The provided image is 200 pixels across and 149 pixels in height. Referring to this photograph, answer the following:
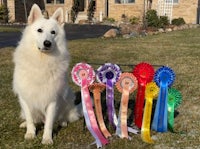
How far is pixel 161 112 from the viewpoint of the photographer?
4.21 meters

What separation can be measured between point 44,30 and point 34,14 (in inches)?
11.0

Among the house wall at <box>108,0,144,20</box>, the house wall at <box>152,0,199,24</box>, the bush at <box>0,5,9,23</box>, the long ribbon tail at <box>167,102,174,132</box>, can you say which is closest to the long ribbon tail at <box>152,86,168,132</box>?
the long ribbon tail at <box>167,102,174,132</box>

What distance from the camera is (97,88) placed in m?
4.32

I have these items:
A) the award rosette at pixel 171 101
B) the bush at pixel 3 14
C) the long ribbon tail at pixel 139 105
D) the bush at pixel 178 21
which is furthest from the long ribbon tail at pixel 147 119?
the bush at pixel 3 14

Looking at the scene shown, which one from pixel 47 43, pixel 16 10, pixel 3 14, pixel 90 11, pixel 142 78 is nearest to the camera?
pixel 47 43

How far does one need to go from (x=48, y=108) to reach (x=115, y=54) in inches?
257

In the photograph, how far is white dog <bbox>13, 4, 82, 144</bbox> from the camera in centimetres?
387

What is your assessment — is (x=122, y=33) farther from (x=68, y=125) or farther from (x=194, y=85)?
(x=68, y=125)

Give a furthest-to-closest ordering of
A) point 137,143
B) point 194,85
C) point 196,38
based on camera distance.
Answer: point 196,38
point 194,85
point 137,143

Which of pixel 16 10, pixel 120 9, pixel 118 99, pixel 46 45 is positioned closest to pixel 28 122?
pixel 46 45

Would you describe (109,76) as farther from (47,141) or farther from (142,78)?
(47,141)

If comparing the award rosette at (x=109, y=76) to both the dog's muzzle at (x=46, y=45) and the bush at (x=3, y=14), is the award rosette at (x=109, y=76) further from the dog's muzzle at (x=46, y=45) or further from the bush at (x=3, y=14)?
the bush at (x=3, y=14)

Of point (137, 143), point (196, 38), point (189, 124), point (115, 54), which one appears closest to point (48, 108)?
point (137, 143)

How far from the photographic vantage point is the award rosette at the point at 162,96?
13.8ft
